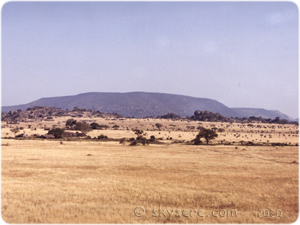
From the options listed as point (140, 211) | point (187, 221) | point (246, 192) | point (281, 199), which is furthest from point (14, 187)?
point (281, 199)

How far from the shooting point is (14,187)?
56.2 ft

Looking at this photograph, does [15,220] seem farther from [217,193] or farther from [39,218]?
[217,193]

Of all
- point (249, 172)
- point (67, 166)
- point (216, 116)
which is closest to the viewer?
point (249, 172)

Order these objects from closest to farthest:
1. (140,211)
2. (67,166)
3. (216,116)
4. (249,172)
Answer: (140,211)
(249,172)
(67,166)
(216,116)

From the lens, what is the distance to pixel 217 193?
16.6 meters

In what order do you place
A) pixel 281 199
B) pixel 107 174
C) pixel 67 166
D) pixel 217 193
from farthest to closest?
pixel 67 166
pixel 107 174
pixel 217 193
pixel 281 199

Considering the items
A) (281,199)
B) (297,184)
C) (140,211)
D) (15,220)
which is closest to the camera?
(15,220)

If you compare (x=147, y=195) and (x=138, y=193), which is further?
(x=138, y=193)

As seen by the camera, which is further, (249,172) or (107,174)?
(249,172)

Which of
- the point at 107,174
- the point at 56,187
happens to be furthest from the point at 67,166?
the point at 56,187

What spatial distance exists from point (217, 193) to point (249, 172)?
9.06 m

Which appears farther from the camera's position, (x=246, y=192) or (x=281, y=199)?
(x=246, y=192)

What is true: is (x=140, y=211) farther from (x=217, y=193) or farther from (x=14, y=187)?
(x=14, y=187)

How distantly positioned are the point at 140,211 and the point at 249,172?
14.3 metres
